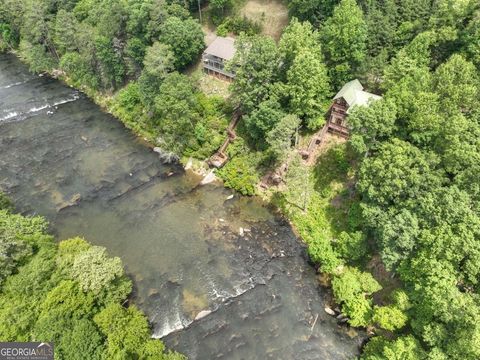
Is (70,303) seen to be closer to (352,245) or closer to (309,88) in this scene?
(352,245)

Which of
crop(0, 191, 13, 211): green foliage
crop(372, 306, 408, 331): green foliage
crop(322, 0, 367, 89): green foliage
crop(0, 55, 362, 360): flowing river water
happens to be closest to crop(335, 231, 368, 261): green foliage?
crop(0, 55, 362, 360): flowing river water

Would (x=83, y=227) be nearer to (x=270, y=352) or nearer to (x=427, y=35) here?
(x=270, y=352)

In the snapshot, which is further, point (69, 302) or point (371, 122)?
A: point (371, 122)

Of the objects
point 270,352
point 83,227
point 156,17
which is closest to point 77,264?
point 83,227

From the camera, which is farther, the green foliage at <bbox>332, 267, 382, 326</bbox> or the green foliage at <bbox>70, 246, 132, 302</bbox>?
the green foliage at <bbox>332, 267, 382, 326</bbox>

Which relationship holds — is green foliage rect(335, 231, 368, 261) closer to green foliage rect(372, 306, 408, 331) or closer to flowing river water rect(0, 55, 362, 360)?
flowing river water rect(0, 55, 362, 360)

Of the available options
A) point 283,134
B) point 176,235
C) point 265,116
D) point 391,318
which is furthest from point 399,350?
point 265,116

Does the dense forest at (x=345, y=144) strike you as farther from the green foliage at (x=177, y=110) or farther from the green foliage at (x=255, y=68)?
the green foliage at (x=177, y=110)
